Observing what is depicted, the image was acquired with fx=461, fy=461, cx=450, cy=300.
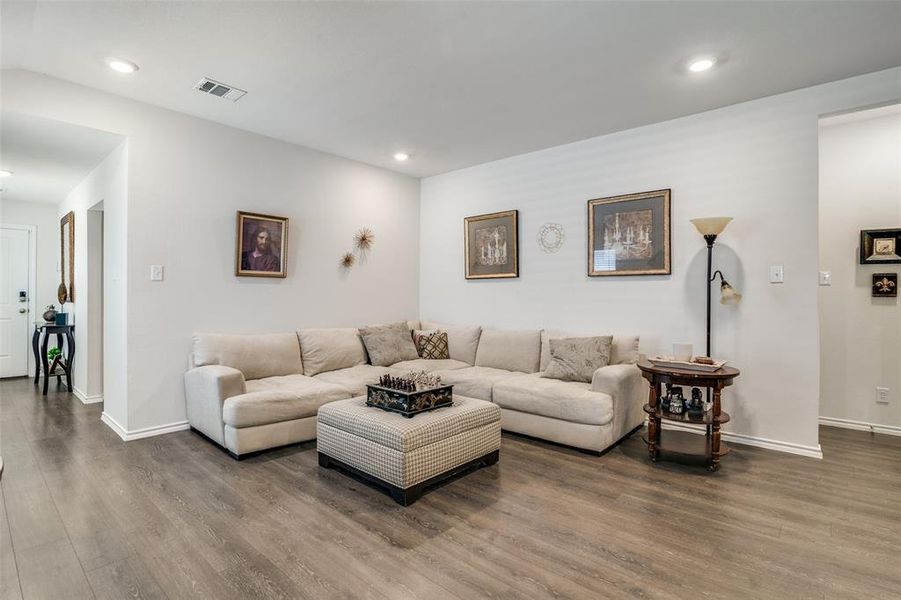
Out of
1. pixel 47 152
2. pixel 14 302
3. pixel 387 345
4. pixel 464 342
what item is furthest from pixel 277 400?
pixel 14 302

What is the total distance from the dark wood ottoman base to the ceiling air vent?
8.61 ft

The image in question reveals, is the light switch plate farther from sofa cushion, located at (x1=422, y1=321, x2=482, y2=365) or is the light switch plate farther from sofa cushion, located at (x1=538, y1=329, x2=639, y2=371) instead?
sofa cushion, located at (x1=422, y1=321, x2=482, y2=365)

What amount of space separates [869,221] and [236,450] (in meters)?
5.28

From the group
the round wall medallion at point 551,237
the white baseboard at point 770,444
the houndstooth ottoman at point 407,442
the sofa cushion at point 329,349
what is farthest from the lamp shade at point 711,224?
the sofa cushion at point 329,349

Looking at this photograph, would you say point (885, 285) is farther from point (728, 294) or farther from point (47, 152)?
point (47, 152)

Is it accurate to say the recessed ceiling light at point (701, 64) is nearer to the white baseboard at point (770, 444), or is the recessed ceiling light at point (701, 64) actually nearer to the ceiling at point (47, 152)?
the white baseboard at point (770, 444)

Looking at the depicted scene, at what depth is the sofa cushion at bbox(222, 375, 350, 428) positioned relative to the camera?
10.3ft

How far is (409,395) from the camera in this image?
2.73 m

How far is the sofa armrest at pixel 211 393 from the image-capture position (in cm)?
325

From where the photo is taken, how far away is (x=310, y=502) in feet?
8.28

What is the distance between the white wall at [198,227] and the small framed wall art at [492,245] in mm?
1189

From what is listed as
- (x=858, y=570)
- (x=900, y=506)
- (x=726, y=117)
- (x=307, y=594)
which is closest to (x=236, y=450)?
(x=307, y=594)

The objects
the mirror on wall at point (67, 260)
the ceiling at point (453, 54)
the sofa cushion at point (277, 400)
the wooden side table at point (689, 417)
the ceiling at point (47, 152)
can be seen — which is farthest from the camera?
the mirror on wall at point (67, 260)

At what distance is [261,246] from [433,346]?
6.42 ft
